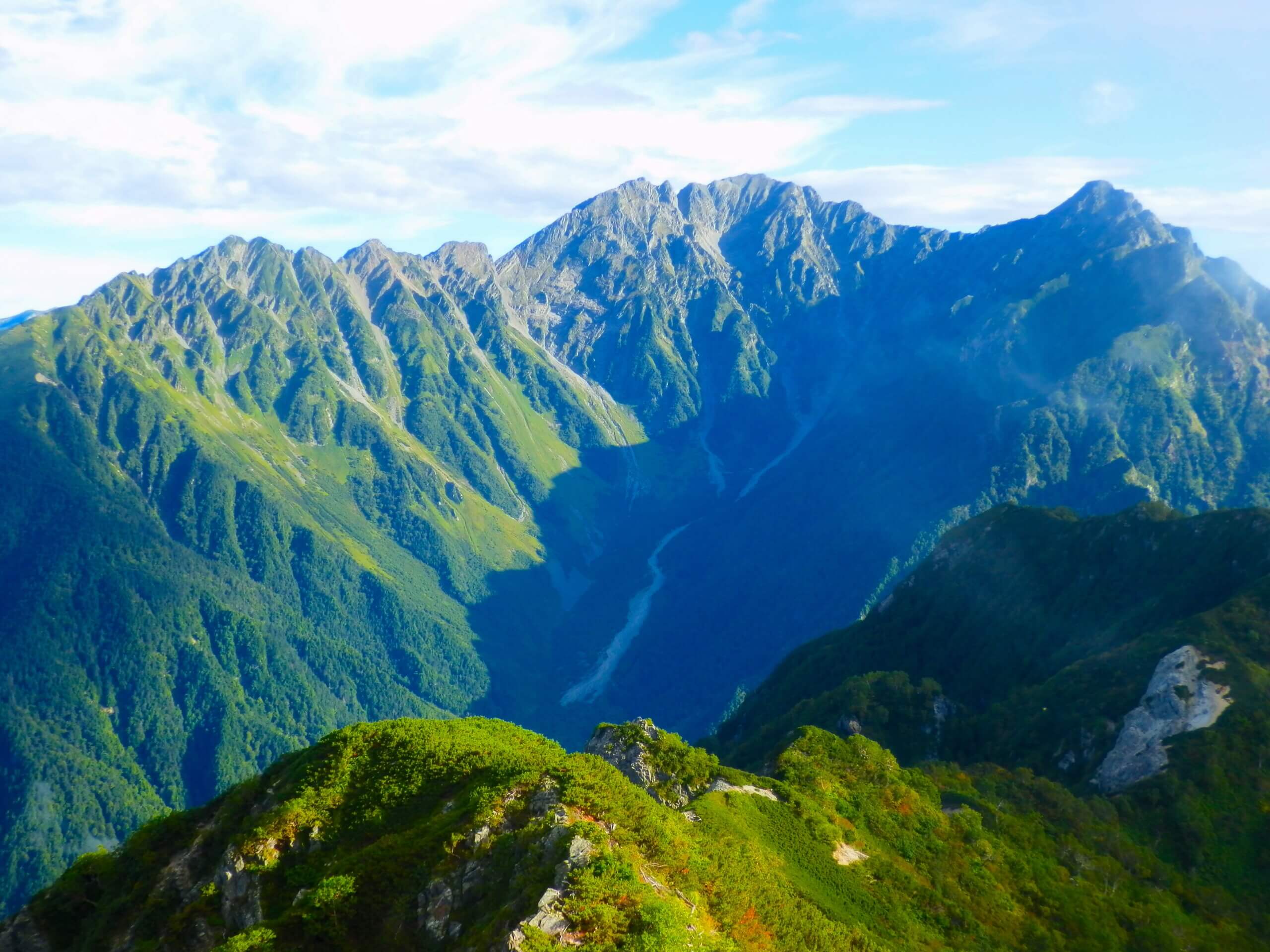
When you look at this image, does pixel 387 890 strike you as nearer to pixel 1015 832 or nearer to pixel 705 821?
pixel 705 821

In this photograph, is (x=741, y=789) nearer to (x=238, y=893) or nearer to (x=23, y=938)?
(x=238, y=893)

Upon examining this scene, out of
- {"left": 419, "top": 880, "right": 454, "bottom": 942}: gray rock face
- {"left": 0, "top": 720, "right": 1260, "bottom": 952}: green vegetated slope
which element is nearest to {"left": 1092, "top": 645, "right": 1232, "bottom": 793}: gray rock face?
{"left": 0, "top": 720, "right": 1260, "bottom": 952}: green vegetated slope

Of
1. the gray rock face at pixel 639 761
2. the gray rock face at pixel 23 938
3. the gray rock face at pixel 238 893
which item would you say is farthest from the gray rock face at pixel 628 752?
the gray rock face at pixel 23 938

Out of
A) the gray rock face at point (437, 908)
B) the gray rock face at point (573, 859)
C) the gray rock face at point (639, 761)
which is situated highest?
the gray rock face at point (573, 859)

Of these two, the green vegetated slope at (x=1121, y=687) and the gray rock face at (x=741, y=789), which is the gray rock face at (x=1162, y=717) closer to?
the green vegetated slope at (x=1121, y=687)

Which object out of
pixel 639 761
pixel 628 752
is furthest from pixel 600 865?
pixel 628 752

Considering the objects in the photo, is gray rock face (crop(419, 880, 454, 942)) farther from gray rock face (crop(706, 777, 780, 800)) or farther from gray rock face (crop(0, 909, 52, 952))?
gray rock face (crop(0, 909, 52, 952))
